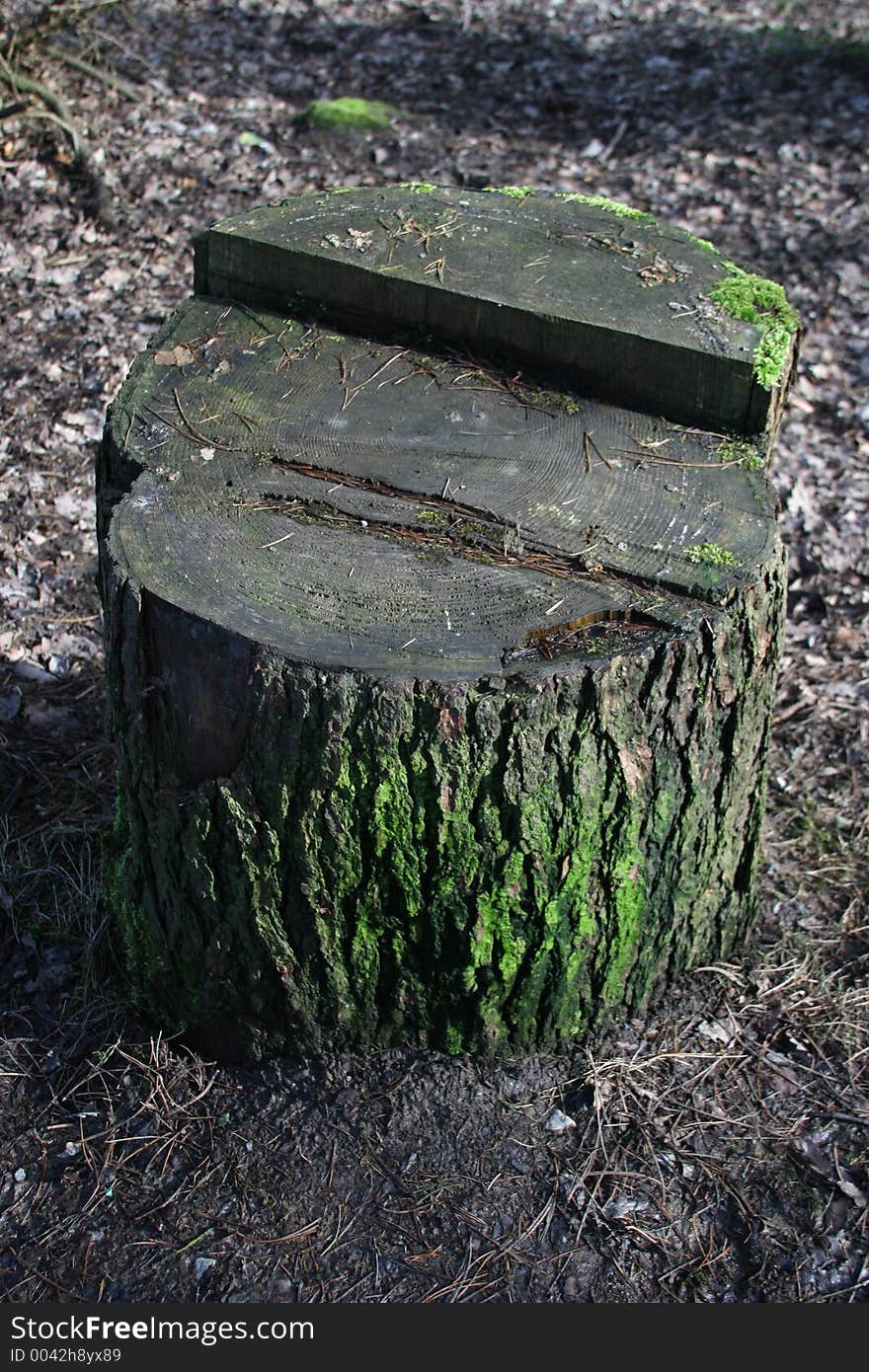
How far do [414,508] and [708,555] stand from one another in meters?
0.64

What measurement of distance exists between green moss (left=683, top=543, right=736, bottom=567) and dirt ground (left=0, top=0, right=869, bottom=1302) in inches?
46.1

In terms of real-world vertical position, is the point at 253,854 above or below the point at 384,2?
below

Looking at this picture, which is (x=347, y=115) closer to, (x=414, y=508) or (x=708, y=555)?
(x=414, y=508)

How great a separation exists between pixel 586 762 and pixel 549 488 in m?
0.66

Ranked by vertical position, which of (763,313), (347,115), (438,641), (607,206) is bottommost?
(438,641)

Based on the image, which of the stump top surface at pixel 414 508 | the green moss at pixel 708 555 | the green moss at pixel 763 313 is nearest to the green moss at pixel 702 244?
the green moss at pixel 763 313

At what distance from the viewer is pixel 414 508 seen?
104 inches

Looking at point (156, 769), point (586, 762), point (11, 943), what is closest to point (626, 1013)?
point (586, 762)

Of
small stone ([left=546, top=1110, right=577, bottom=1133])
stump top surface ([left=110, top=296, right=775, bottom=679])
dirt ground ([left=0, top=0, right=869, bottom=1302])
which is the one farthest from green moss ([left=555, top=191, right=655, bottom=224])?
small stone ([left=546, top=1110, right=577, bottom=1133])

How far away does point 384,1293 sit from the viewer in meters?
2.49

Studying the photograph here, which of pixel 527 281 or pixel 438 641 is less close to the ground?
pixel 527 281

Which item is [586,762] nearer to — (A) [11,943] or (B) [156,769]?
(B) [156,769]

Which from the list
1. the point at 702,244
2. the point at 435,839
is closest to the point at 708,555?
the point at 435,839

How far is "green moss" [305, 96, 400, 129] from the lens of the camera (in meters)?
7.61
